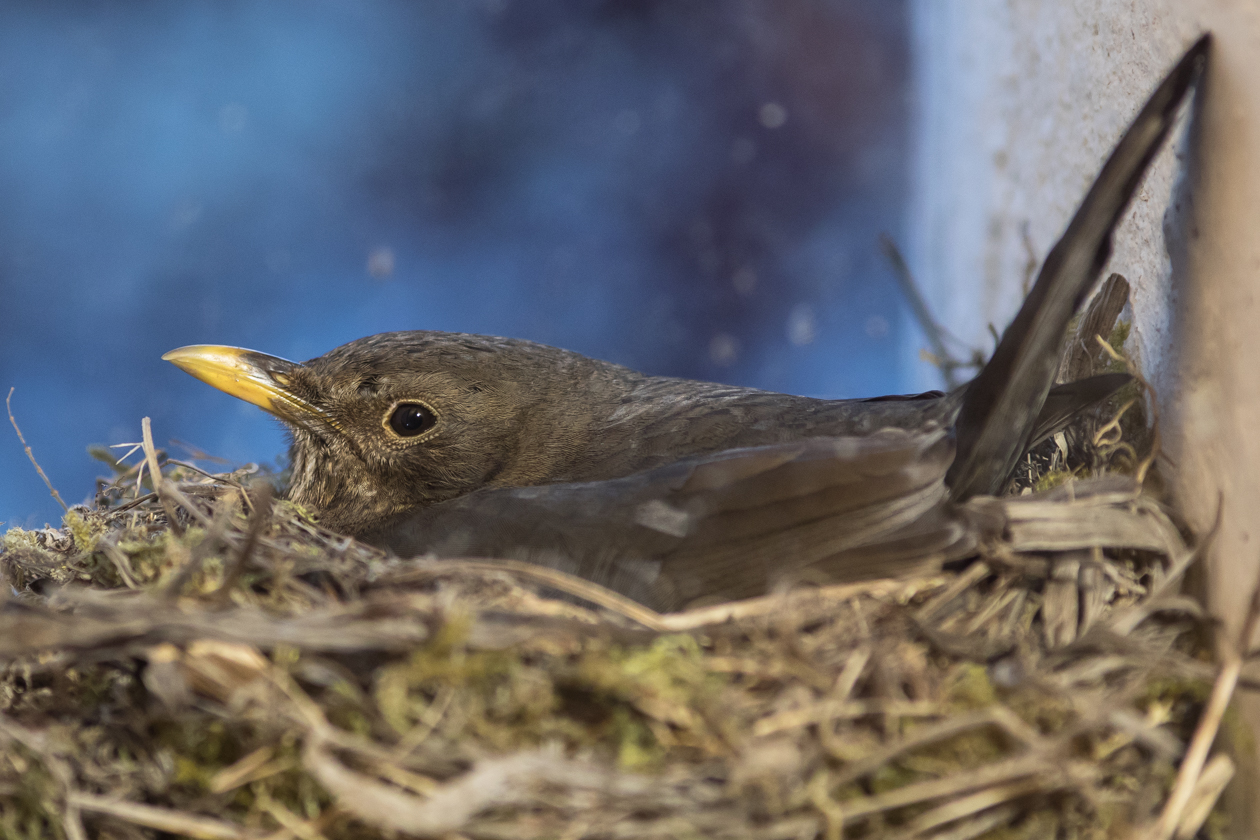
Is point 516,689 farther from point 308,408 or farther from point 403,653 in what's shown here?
point 308,408

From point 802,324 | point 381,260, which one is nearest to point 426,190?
point 381,260

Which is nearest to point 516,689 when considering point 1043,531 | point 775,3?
point 1043,531

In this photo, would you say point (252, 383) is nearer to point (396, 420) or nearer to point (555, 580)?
point (396, 420)

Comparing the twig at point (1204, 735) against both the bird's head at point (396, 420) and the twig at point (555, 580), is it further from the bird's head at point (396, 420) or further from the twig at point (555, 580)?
the bird's head at point (396, 420)

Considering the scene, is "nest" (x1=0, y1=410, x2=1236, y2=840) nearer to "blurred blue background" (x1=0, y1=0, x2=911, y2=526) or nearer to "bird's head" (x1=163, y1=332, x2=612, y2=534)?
"bird's head" (x1=163, y1=332, x2=612, y2=534)

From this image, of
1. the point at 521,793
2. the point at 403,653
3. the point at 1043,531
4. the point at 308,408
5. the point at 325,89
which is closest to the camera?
the point at 521,793

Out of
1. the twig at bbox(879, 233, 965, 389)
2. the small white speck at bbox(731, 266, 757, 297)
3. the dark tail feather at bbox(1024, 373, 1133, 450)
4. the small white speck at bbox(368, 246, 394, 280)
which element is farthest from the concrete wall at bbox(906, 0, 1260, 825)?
the small white speck at bbox(368, 246, 394, 280)
